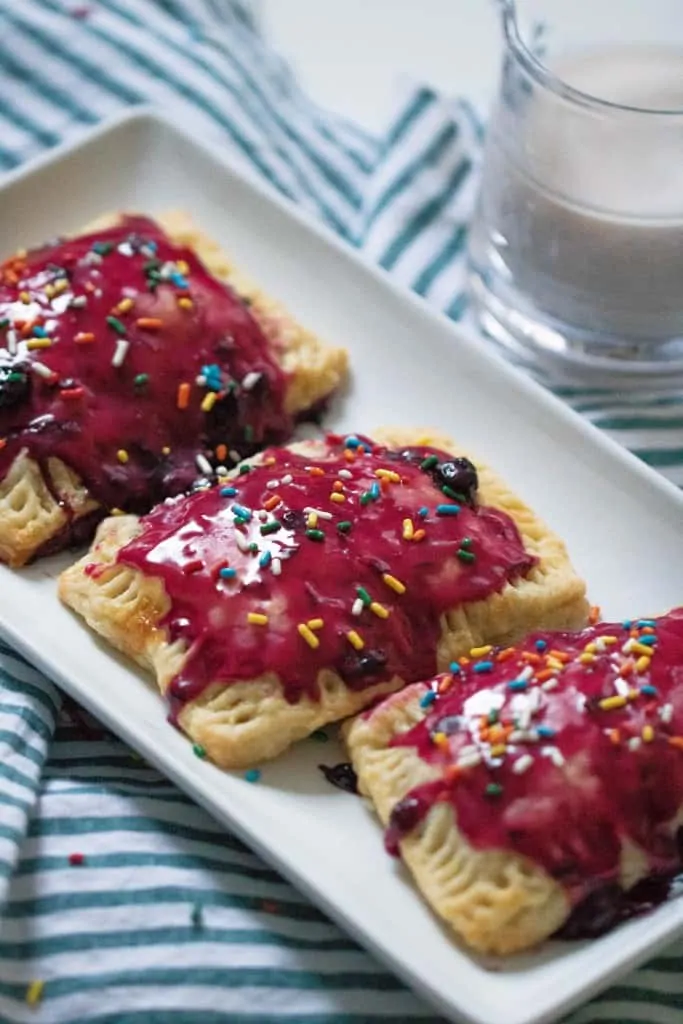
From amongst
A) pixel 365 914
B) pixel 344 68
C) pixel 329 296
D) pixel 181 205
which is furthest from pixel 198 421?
pixel 344 68

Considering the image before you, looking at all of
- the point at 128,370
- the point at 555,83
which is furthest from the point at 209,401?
the point at 555,83

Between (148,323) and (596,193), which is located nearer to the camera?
(148,323)

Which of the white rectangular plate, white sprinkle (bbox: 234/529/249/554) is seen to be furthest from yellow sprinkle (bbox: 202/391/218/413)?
white sprinkle (bbox: 234/529/249/554)

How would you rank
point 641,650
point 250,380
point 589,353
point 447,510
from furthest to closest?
point 589,353
point 250,380
point 447,510
point 641,650

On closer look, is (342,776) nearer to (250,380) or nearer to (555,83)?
(250,380)

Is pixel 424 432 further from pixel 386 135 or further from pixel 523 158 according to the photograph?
pixel 386 135
